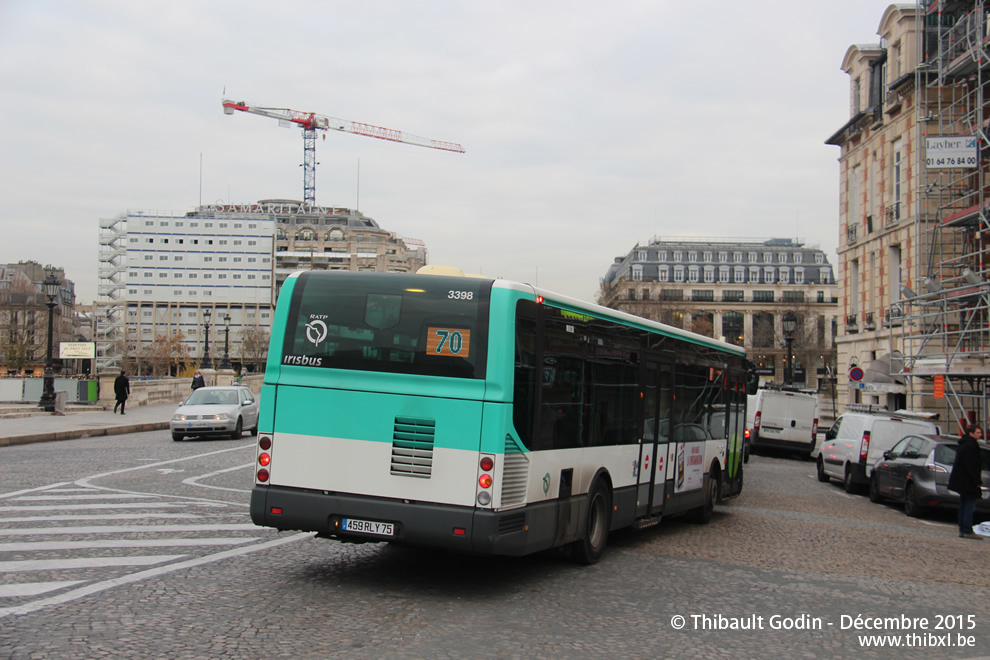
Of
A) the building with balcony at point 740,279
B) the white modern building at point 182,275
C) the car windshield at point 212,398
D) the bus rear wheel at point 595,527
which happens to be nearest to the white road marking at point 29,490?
the bus rear wheel at point 595,527

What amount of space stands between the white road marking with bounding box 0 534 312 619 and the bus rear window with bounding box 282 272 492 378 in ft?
7.17

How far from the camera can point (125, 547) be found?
937cm

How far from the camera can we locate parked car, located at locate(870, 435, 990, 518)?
15.3 meters

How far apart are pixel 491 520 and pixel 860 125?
38.9 meters

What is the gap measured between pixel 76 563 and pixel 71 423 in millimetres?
24035

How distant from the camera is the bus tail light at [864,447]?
1958 cm

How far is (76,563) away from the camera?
8469 mm

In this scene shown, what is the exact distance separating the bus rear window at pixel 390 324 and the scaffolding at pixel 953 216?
783 inches

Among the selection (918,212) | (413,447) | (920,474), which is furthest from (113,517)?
(918,212)

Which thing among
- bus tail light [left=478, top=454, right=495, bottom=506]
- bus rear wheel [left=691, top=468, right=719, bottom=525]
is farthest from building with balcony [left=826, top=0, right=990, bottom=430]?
bus tail light [left=478, top=454, right=495, bottom=506]

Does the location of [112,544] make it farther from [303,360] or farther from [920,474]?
[920,474]

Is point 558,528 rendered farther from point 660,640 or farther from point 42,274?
point 42,274

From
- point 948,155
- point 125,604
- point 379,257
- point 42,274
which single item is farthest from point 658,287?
point 125,604

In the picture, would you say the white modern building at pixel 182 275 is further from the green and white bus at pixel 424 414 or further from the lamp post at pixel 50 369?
the green and white bus at pixel 424 414
